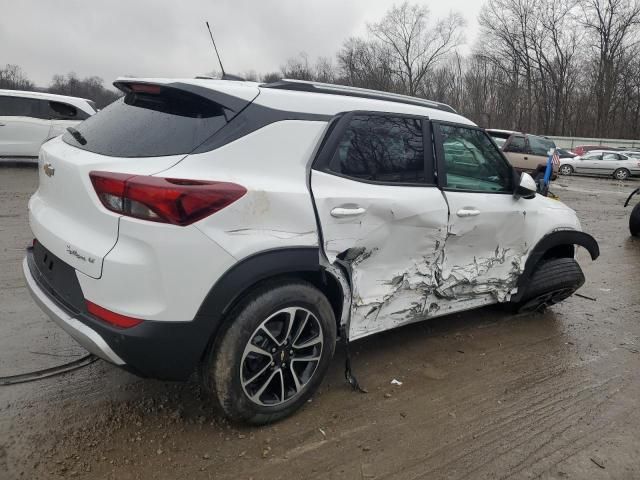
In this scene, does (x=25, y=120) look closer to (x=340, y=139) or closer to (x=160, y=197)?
(x=340, y=139)

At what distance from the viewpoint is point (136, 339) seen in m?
2.26

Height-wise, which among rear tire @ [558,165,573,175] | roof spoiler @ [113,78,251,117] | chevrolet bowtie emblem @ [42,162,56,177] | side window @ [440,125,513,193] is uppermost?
roof spoiler @ [113,78,251,117]

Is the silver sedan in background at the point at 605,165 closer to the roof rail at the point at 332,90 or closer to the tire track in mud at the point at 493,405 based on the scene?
the tire track in mud at the point at 493,405

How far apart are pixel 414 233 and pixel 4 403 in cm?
257

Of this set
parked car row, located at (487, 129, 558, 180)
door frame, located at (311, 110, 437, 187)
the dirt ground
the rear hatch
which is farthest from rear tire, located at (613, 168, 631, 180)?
the rear hatch

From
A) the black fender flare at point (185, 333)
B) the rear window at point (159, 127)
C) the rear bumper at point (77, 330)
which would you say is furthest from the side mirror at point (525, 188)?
the rear bumper at point (77, 330)

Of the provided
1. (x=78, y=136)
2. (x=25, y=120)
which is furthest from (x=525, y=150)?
(x=78, y=136)

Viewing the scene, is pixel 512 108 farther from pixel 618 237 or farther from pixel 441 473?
pixel 441 473

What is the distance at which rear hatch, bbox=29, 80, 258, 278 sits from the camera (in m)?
2.35

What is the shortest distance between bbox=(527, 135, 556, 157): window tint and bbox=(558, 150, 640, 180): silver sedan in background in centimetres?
622

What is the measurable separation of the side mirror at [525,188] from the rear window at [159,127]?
248 centimetres

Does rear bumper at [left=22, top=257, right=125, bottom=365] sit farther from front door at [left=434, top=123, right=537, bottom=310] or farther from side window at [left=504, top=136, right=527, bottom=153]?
side window at [left=504, top=136, right=527, bottom=153]

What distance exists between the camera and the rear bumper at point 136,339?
2.26 m

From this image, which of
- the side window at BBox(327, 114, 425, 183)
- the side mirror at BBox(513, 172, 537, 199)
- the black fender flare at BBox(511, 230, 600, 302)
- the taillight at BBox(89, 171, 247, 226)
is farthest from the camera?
the black fender flare at BBox(511, 230, 600, 302)
